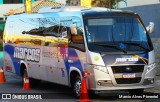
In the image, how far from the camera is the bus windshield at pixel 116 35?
13.2 metres

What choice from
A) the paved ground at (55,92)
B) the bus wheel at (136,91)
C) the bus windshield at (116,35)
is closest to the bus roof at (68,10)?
the bus windshield at (116,35)

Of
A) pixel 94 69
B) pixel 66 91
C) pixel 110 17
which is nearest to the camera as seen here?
pixel 94 69

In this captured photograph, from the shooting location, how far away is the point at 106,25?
13578mm

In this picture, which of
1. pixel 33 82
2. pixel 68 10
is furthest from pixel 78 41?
pixel 33 82

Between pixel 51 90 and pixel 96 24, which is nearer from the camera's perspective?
pixel 96 24

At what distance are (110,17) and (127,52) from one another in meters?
1.23

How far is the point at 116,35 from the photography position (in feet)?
44.2

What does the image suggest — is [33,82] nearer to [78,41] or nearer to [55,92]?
[55,92]

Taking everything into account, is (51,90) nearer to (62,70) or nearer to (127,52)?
(62,70)

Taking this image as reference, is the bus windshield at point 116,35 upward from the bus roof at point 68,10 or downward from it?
downward

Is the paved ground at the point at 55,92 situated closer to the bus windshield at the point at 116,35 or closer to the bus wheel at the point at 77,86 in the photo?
the bus wheel at the point at 77,86

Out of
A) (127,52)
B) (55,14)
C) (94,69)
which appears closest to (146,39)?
(127,52)

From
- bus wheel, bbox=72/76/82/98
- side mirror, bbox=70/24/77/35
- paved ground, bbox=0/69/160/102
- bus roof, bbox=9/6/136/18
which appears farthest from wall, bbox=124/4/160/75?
side mirror, bbox=70/24/77/35

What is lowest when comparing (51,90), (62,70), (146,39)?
(51,90)
